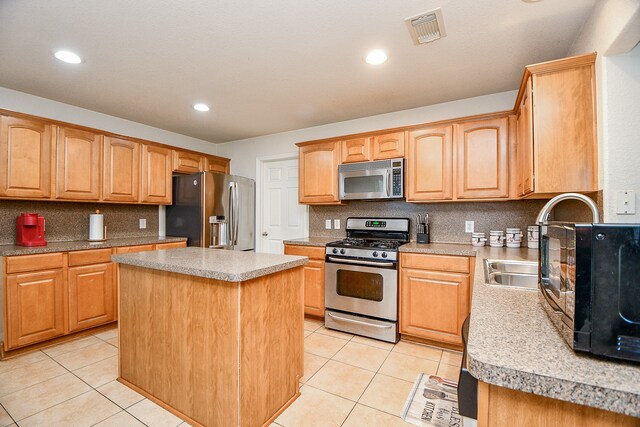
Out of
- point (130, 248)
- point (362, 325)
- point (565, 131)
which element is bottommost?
point (362, 325)

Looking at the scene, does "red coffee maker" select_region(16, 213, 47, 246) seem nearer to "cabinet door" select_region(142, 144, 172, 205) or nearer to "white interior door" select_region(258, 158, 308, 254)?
"cabinet door" select_region(142, 144, 172, 205)

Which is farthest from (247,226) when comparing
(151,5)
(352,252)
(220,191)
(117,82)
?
(151,5)

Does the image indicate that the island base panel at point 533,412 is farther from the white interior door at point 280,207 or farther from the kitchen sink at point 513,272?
the white interior door at point 280,207

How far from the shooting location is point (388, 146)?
3125 mm

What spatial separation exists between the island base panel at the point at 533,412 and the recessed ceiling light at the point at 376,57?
2180 millimetres

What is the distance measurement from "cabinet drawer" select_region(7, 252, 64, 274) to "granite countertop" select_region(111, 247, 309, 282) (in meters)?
1.20

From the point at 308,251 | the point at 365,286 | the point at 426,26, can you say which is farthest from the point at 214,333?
the point at 426,26

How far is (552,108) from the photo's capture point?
Answer: 5.68 feet

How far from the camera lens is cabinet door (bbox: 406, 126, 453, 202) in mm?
2834

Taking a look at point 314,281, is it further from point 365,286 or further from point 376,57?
point 376,57

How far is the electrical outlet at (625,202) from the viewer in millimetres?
1399

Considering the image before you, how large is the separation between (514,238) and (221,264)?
2622 mm

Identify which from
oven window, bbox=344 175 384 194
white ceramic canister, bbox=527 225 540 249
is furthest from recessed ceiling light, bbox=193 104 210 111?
white ceramic canister, bbox=527 225 540 249

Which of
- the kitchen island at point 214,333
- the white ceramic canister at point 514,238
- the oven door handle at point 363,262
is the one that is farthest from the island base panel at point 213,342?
the white ceramic canister at point 514,238
